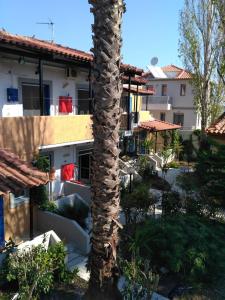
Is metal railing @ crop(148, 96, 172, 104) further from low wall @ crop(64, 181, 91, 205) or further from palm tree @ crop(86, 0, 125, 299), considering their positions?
palm tree @ crop(86, 0, 125, 299)

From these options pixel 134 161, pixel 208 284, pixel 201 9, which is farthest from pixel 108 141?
pixel 201 9

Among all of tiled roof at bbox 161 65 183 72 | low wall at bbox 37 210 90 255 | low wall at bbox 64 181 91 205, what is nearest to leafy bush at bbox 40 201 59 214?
low wall at bbox 37 210 90 255

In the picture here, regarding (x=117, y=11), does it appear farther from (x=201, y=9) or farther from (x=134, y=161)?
(x=201, y=9)

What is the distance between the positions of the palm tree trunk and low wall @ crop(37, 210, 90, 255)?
417 cm

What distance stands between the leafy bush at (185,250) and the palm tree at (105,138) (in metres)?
2.03

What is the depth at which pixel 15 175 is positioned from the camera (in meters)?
8.59

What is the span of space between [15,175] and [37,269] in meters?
2.78

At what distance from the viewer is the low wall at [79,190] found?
14156 millimetres

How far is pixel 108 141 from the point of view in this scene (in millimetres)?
5941

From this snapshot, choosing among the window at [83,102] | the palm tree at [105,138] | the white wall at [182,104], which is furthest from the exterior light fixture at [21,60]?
the white wall at [182,104]

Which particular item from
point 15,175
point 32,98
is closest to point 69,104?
point 32,98

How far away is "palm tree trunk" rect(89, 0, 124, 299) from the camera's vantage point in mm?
5688

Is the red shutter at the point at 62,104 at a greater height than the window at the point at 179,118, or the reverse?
the red shutter at the point at 62,104

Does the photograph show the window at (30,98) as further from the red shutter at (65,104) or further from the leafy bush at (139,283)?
the leafy bush at (139,283)
